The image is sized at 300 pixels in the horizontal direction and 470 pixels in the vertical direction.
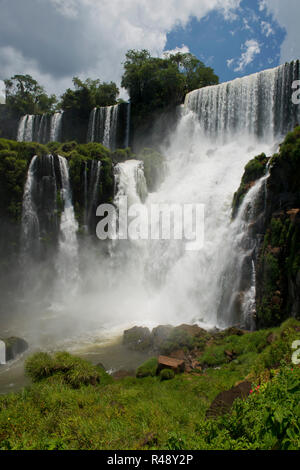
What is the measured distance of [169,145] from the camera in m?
31.4

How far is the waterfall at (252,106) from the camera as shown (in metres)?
23.1

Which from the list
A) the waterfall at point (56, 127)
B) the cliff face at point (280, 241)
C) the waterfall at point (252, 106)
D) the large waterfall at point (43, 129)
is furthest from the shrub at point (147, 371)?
the waterfall at point (56, 127)

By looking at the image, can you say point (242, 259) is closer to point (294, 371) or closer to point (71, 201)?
point (294, 371)

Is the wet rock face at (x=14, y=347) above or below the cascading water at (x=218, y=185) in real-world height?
below

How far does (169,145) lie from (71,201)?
15250 mm

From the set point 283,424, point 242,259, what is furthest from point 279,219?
point 283,424

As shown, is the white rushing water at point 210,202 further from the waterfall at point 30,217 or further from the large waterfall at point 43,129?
the large waterfall at point 43,129

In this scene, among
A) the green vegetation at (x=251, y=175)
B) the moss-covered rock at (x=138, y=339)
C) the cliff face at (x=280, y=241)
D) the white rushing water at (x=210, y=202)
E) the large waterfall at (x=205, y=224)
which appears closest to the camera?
the cliff face at (x=280, y=241)

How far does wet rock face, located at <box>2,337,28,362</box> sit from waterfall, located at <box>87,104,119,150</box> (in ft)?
84.7

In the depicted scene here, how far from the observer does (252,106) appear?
2503 centimetres

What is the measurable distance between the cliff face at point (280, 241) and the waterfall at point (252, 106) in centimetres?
1326

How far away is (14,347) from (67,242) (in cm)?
978
